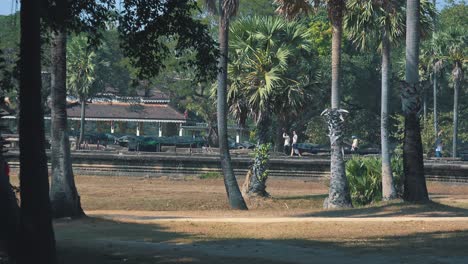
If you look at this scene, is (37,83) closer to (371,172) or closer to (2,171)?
(2,171)

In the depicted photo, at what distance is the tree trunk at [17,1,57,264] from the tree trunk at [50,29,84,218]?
8.96 m

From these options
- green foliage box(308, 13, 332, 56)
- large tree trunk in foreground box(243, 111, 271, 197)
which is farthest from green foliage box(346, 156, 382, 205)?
green foliage box(308, 13, 332, 56)

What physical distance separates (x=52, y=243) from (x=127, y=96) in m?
73.3

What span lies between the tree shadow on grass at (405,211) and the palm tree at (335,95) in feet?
10.9

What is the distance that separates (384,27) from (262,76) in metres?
4.67

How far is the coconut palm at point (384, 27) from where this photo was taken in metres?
27.0

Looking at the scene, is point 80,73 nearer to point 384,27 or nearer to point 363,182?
point 384,27

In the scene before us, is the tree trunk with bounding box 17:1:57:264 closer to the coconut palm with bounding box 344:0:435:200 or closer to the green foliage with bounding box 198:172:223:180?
the coconut palm with bounding box 344:0:435:200

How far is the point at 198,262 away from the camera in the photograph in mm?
12352

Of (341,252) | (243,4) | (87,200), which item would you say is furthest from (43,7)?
(243,4)

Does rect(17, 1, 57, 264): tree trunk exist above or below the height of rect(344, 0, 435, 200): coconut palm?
below

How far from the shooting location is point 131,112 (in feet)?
274

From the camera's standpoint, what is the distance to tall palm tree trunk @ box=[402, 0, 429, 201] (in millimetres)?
20953

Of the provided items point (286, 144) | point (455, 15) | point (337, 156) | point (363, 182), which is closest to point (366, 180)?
point (363, 182)
